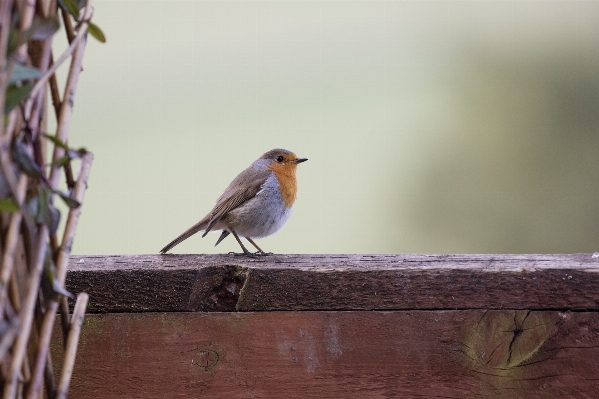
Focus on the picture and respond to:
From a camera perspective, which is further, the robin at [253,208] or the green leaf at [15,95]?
the robin at [253,208]

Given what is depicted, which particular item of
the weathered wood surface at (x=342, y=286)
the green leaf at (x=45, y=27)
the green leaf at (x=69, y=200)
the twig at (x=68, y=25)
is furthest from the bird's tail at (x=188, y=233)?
the green leaf at (x=45, y=27)

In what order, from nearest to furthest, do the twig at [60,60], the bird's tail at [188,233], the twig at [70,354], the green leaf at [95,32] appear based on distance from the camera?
1. the twig at [60,60]
2. the twig at [70,354]
3. the green leaf at [95,32]
4. the bird's tail at [188,233]

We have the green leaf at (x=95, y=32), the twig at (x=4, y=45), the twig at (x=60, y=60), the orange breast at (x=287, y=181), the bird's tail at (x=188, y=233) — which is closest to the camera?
the twig at (x=4, y=45)

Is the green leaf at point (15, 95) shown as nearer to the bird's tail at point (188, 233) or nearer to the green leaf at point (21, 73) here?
the green leaf at point (21, 73)

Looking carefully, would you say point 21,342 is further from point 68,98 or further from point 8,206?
point 68,98

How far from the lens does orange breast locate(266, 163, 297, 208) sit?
4773 mm

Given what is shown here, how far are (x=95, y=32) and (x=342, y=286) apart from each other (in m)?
0.77

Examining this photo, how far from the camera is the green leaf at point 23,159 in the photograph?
0.89m

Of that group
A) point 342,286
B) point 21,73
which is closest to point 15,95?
point 21,73

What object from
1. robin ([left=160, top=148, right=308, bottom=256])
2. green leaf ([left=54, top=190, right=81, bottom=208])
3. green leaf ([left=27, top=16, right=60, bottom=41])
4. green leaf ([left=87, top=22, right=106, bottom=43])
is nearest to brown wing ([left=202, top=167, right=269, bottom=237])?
robin ([left=160, top=148, right=308, bottom=256])

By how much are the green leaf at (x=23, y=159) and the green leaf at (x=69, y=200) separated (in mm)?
65

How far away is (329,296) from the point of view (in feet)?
5.40

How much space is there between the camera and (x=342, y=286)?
164 cm

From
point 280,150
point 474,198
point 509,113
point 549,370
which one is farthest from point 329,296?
point 509,113
